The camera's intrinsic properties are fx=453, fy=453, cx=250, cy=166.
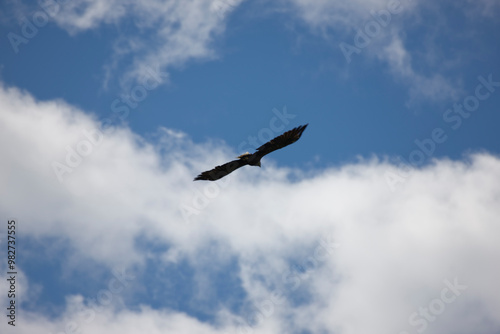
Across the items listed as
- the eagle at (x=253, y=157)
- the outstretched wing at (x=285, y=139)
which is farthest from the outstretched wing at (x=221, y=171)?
the outstretched wing at (x=285, y=139)

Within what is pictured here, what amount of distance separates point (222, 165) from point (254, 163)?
1.57 metres

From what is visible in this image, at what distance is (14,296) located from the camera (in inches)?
1163

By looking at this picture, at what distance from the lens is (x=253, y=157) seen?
20.2 metres

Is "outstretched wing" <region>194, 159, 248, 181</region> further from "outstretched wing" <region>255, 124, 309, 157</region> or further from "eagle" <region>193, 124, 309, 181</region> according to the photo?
"outstretched wing" <region>255, 124, 309, 157</region>

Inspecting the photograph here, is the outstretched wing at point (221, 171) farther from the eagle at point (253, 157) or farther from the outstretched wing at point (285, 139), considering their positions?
the outstretched wing at point (285, 139)

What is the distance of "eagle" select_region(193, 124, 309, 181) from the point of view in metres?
18.8

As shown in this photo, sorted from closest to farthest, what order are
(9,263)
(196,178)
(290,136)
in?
(290,136) → (196,178) → (9,263)

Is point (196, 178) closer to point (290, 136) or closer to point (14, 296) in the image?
point (290, 136)

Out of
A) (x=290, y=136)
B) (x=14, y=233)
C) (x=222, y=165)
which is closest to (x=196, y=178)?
(x=222, y=165)

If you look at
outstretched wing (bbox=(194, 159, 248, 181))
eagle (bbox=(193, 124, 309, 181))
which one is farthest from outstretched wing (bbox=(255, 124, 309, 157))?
outstretched wing (bbox=(194, 159, 248, 181))

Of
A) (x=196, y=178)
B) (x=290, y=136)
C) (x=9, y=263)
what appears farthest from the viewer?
(x=9, y=263)

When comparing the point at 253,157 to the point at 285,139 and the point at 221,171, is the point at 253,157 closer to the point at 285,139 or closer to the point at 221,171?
the point at 221,171

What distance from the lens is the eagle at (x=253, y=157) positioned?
18.8m

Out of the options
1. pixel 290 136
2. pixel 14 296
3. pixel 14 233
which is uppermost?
pixel 14 233
